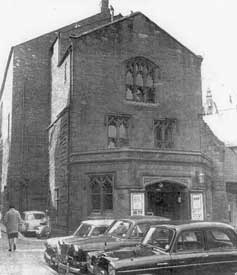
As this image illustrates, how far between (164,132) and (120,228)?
42.3ft

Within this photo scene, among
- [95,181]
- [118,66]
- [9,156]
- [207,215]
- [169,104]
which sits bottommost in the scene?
[207,215]

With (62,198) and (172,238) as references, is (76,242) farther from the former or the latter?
(62,198)

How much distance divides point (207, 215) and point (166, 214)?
1.96 m

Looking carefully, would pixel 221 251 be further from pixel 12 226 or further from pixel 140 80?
pixel 140 80

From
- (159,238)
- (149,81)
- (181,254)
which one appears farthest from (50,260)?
(149,81)

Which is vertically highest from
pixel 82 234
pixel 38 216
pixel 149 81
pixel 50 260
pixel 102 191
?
pixel 149 81

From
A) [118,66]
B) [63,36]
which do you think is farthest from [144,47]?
[63,36]

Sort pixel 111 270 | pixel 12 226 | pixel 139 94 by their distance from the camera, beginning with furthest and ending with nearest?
pixel 139 94 < pixel 12 226 < pixel 111 270

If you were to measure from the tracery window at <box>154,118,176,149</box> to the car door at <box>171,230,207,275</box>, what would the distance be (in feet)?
48.3

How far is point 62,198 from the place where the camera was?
20.0 meters

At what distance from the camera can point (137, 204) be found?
17219 millimetres

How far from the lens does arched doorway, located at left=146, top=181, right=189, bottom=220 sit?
18594 mm

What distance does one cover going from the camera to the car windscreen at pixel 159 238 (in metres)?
7.98

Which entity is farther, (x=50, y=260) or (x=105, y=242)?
(x=50, y=260)
